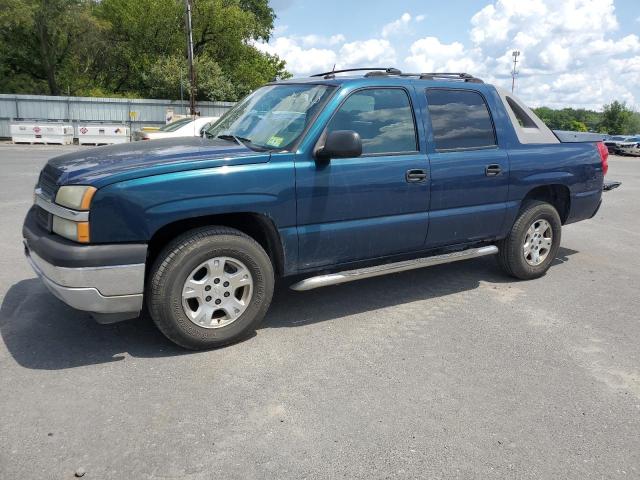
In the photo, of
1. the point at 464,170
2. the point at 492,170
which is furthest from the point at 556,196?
the point at 464,170

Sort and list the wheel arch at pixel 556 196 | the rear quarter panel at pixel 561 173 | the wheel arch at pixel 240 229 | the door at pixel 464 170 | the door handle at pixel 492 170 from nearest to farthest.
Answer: the wheel arch at pixel 240 229 < the door at pixel 464 170 < the door handle at pixel 492 170 < the rear quarter panel at pixel 561 173 < the wheel arch at pixel 556 196

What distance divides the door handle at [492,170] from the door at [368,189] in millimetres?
699

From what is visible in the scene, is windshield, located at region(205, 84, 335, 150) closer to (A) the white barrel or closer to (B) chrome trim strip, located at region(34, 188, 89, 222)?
(B) chrome trim strip, located at region(34, 188, 89, 222)

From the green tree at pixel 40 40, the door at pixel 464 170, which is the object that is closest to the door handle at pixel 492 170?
the door at pixel 464 170

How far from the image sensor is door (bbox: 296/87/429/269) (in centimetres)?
396

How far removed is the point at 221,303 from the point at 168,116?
29.0m

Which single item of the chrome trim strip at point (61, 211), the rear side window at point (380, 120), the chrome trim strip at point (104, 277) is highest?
the rear side window at point (380, 120)

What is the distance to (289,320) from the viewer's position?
4398mm

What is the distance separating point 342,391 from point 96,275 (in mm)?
1620

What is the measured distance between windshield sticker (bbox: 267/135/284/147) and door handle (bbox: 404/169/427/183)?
102 cm

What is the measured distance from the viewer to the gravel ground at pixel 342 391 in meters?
2.67

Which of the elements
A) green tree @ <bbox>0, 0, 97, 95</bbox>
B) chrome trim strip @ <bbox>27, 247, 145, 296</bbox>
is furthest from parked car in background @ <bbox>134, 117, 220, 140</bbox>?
green tree @ <bbox>0, 0, 97, 95</bbox>

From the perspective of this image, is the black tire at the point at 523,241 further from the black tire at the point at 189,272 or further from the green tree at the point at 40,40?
the green tree at the point at 40,40

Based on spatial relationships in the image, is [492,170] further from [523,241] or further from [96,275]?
[96,275]
